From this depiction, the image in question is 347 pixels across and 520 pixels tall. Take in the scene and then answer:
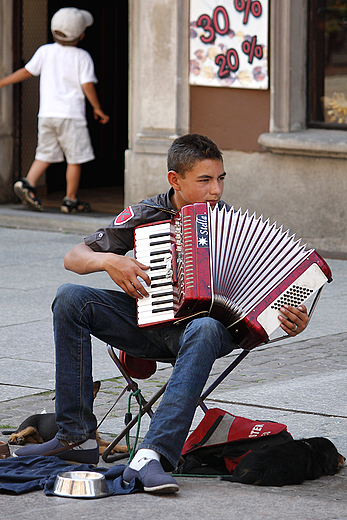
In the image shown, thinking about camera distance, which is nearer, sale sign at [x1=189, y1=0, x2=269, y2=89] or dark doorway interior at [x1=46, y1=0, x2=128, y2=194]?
sale sign at [x1=189, y1=0, x2=269, y2=89]

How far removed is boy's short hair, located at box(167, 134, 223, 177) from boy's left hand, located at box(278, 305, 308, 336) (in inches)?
27.9

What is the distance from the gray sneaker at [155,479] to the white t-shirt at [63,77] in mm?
7259

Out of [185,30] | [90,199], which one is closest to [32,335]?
[185,30]

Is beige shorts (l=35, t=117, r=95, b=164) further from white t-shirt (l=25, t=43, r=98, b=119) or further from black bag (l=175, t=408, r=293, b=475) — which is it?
black bag (l=175, t=408, r=293, b=475)

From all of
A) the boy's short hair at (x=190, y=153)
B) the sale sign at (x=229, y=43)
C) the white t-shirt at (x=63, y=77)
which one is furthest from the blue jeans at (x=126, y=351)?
the white t-shirt at (x=63, y=77)

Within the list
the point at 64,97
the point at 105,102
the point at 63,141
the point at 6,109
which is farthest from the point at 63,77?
the point at 105,102

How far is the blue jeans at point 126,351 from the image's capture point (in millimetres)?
3605

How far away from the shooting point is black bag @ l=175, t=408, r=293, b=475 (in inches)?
149

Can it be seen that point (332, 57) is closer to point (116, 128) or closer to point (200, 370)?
point (116, 128)

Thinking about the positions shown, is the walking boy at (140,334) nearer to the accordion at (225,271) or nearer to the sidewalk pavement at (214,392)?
the accordion at (225,271)

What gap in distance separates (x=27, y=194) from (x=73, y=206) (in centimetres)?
50

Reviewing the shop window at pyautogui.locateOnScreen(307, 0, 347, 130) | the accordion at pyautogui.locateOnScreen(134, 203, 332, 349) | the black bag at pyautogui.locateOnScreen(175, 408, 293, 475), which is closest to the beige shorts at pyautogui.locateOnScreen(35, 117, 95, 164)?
the shop window at pyautogui.locateOnScreen(307, 0, 347, 130)

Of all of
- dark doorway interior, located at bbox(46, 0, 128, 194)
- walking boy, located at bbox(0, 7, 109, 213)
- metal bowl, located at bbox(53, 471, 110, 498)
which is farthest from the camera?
dark doorway interior, located at bbox(46, 0, 128, 194)

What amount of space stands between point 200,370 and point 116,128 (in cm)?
1033
